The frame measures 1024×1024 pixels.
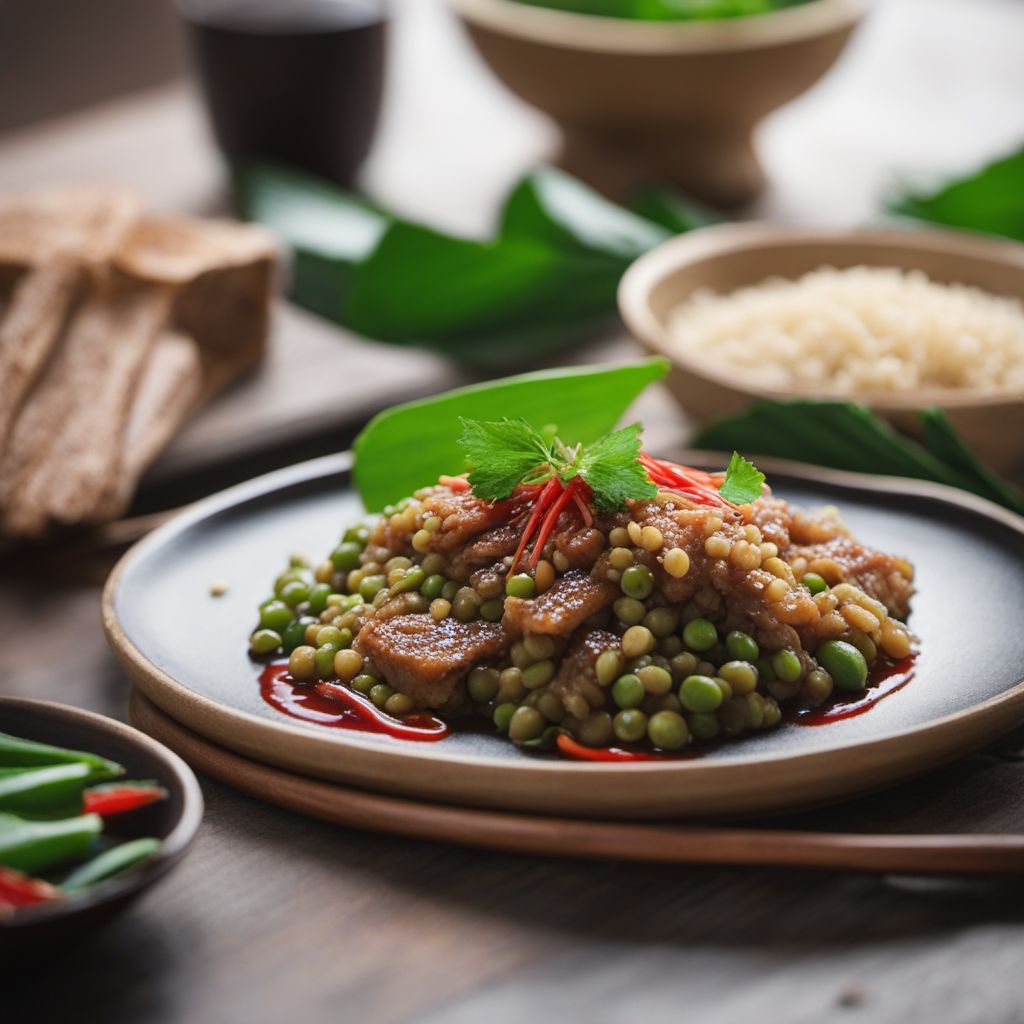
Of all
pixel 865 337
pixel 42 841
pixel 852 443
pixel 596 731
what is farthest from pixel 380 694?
pixel 865 337

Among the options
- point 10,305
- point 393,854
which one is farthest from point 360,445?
point 10,305

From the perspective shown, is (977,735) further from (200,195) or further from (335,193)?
(200,195)

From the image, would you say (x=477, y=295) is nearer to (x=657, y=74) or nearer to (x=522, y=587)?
(x=657, y=74)

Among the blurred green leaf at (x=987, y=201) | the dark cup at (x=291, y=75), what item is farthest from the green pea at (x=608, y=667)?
the dark cup at (x=291, y=75)

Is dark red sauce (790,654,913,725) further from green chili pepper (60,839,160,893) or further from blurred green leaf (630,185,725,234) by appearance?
blurred green leaf (630,185,725,234)

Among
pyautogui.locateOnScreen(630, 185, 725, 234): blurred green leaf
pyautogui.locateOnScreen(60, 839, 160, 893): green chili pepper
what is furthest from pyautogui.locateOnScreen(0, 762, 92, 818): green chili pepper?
pyautogui.locateOnScreen(630, 185, 725, 234): blurred green leaf

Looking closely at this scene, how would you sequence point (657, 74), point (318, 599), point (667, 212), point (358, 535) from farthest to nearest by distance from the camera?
point (657, 74)
point (667, 212)
point (358, 535)
point (318, 599)
